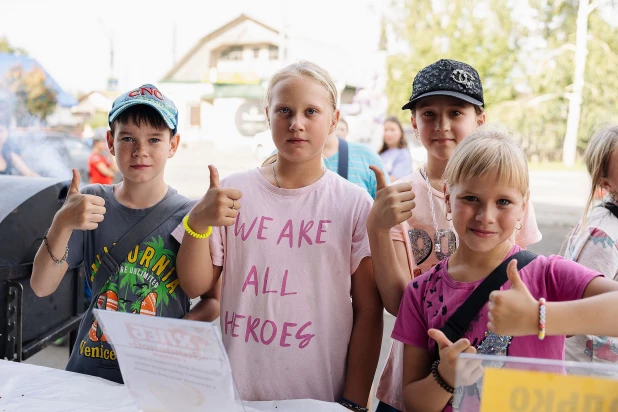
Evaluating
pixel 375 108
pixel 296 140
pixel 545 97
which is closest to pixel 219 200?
pixel 296 140

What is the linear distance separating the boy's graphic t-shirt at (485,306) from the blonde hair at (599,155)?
0.77 m


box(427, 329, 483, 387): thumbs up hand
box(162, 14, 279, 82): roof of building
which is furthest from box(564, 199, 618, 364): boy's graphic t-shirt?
box(162, 14, 279, 82): roof of building

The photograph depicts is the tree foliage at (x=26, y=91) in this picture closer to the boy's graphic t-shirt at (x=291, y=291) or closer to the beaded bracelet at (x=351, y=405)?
the boy's graphic t-shirt at (x=291, y=291)

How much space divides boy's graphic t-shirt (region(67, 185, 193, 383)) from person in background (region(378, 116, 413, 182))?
500cm

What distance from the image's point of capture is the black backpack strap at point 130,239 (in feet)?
5.56

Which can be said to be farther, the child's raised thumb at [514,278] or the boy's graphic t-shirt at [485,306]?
the boy's graphic t-shirt at [485,306]

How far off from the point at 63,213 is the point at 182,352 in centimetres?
74

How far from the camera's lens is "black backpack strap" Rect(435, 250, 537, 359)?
127cm

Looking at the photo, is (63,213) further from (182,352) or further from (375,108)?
(375,108)

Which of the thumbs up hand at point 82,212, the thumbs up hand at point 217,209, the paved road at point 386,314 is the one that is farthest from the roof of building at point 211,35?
the thumbs up hand at point 217,209

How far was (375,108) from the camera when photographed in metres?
18.6

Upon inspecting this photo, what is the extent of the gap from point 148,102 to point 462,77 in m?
0.94

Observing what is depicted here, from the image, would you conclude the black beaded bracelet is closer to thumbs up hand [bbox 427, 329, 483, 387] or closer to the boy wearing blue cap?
thumbs up hand [bbox 427, 329, 483, 387]

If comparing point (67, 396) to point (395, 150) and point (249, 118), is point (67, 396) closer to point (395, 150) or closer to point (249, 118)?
point (395, 150)
